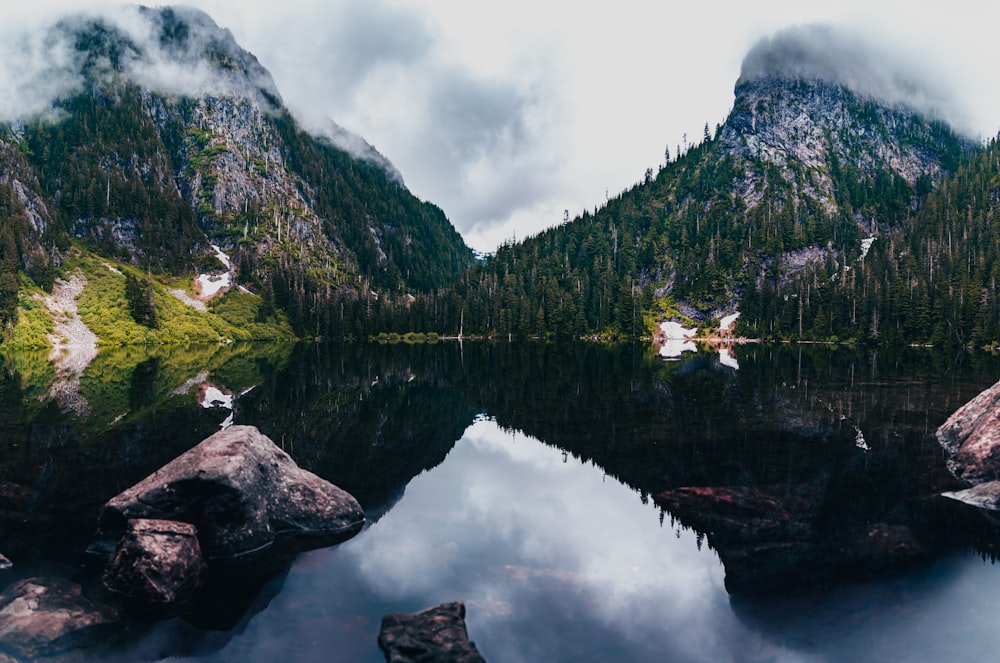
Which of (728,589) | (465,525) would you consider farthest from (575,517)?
(728,589)

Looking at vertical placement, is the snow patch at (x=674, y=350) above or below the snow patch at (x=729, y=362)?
above

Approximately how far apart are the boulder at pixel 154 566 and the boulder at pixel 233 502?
1314mm

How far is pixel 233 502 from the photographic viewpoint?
1498 cm

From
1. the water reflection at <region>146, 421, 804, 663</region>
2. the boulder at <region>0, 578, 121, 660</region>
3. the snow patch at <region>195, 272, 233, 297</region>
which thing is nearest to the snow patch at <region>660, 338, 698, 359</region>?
the water reflection at <region>146, 421, 804, 663</region>

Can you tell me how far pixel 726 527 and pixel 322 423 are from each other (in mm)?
23084

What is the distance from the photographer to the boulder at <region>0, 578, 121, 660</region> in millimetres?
10000

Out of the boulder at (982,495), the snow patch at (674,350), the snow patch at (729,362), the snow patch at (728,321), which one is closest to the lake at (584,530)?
the boulder at (982,495)

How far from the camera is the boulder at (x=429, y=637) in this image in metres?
9.92

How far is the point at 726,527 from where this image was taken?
1595 centimetres

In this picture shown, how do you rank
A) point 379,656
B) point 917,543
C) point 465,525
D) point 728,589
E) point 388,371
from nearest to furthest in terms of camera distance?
1. point 379,656
2. point 728,589
3. point 917,543
4. point 465,525
5. point 388,371

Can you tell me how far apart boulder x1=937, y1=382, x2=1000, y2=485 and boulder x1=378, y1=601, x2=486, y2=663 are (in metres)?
20.3

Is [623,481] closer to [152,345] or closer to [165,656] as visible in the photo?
[165,656]

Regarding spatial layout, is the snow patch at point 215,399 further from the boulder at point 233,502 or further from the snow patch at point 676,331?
the snow patch at point 676,331

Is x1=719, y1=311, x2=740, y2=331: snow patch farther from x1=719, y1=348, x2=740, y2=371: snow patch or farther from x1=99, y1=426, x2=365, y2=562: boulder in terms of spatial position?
x1=99, y1=426, x2=365, y2=562: boulder
